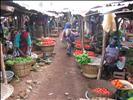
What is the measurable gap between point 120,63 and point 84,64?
141 centimetres

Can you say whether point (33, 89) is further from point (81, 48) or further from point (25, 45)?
point (81, 48)

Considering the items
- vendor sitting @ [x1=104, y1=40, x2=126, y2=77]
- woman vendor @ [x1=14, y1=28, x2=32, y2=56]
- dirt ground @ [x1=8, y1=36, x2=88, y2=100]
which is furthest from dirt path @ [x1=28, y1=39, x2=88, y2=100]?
woman vendor @ [x1=14, y1=28, x2=32, y2=56]

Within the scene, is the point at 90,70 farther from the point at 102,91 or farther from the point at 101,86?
the point at 102,91

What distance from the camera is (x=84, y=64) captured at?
902 centimetres

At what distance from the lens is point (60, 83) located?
8789mm

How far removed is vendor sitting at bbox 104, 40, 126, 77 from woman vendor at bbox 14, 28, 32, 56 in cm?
344

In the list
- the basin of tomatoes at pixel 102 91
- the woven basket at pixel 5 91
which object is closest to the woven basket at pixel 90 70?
the basin of tomatoes at pixel 102 91

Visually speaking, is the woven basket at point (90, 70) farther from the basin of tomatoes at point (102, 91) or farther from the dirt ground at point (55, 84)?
→ the basin of tomatoes at point (102, 91)

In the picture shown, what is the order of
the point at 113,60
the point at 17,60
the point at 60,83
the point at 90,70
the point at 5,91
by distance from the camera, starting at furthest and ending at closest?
the point at 17,60 < the point at 90,70 < the point at 60,83 < the point at 113,60 < the point at 5,91

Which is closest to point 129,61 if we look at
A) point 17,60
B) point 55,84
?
point 55,84

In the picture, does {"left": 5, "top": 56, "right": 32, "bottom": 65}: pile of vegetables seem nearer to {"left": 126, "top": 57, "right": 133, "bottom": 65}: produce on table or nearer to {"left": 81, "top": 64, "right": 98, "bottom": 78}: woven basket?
{"left": 81, "top": 64, "right": 98, "bottom": 78}: woven basket

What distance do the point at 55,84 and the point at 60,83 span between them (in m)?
0.24

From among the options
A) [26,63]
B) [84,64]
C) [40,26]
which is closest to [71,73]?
[84,64]

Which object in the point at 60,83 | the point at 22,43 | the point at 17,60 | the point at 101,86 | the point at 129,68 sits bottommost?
the point at 60,83
